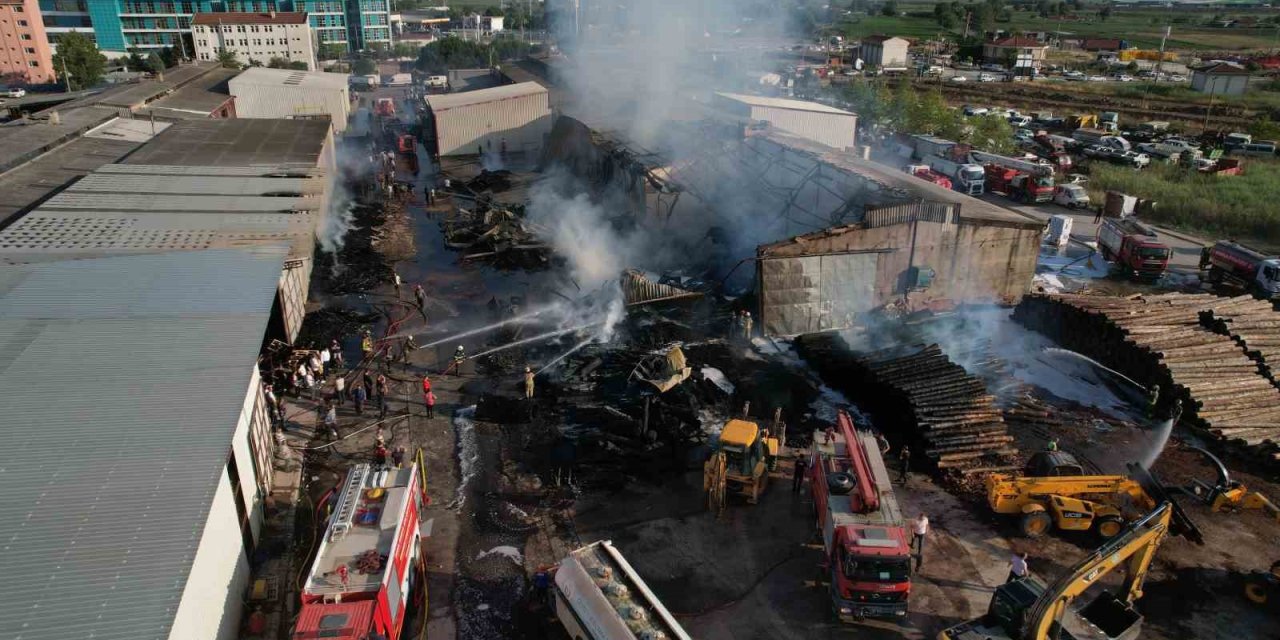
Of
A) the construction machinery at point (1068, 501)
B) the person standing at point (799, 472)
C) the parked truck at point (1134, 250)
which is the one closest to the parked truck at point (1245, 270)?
the parked truck at point (1134, 250)

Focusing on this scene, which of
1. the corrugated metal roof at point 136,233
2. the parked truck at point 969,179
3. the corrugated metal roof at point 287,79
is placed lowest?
the parked truck at point 969,179

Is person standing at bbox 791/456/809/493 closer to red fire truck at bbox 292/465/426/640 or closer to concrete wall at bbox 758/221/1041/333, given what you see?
concrete wall at bbox 758/221/1041/333

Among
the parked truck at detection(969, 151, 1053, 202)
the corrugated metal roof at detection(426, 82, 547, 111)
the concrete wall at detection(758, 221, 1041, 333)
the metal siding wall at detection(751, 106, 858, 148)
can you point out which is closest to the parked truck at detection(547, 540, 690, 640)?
the concrete wall at detection(758, 221, 1041, 333)

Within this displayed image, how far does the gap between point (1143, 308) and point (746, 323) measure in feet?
32.4

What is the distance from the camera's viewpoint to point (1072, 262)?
27.5 meters

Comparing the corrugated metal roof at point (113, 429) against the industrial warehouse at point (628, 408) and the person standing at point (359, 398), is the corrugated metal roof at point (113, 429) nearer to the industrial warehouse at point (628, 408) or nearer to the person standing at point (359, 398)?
the industrial warehouse at point (628, 408)

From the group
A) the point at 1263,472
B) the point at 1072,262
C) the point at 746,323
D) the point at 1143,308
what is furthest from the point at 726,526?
the point at 1072,262

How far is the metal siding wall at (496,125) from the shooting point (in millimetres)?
42531

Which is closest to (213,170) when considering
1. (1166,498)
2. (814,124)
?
(814,124)

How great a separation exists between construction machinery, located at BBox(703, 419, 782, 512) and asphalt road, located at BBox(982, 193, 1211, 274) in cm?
1690

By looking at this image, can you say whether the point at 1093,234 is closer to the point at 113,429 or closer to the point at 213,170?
the point at 113,429

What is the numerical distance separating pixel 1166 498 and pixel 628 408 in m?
10.1

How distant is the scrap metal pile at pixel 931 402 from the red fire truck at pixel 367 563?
9986 mm

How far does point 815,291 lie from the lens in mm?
20828
